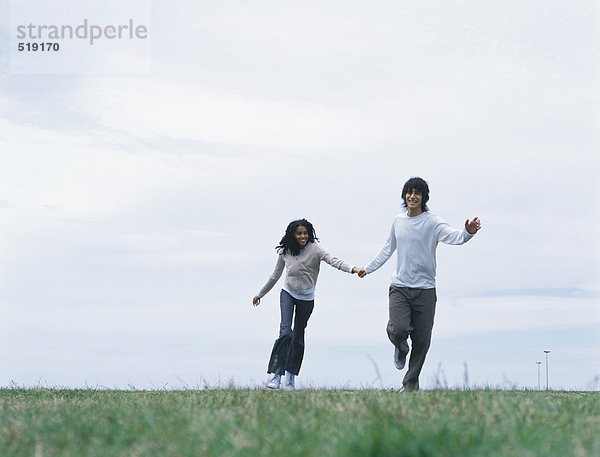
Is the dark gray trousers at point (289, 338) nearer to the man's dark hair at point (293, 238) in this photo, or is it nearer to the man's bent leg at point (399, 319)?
the man's dark hair at point (293, 238)

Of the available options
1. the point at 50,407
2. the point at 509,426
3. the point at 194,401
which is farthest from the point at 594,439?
the point at 50,407

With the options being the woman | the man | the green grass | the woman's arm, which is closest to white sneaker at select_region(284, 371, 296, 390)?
the woman

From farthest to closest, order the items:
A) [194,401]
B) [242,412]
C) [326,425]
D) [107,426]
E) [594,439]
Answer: [194,401] → [242,412] → [107,426] → [326,425] → [594,439]

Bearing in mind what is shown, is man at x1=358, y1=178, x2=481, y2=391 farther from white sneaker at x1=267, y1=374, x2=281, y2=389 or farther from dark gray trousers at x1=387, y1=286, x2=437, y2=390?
white sneaker at x1=267, y1=374, x2=281, y2=389

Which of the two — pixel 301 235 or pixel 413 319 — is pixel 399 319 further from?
pixel 301 235

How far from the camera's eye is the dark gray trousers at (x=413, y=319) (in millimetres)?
11695

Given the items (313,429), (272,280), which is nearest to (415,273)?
(272,280)

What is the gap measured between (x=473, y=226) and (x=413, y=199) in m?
0.98

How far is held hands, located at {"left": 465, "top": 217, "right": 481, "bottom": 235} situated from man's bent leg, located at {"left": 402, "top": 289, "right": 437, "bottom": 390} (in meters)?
1.13

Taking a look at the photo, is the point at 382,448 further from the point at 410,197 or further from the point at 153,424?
the point at 410,197

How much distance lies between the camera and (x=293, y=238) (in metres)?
13.9

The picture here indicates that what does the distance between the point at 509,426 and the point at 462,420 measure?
0.34 metres

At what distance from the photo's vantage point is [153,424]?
5.28m

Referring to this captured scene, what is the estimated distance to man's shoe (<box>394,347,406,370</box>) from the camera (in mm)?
11961
